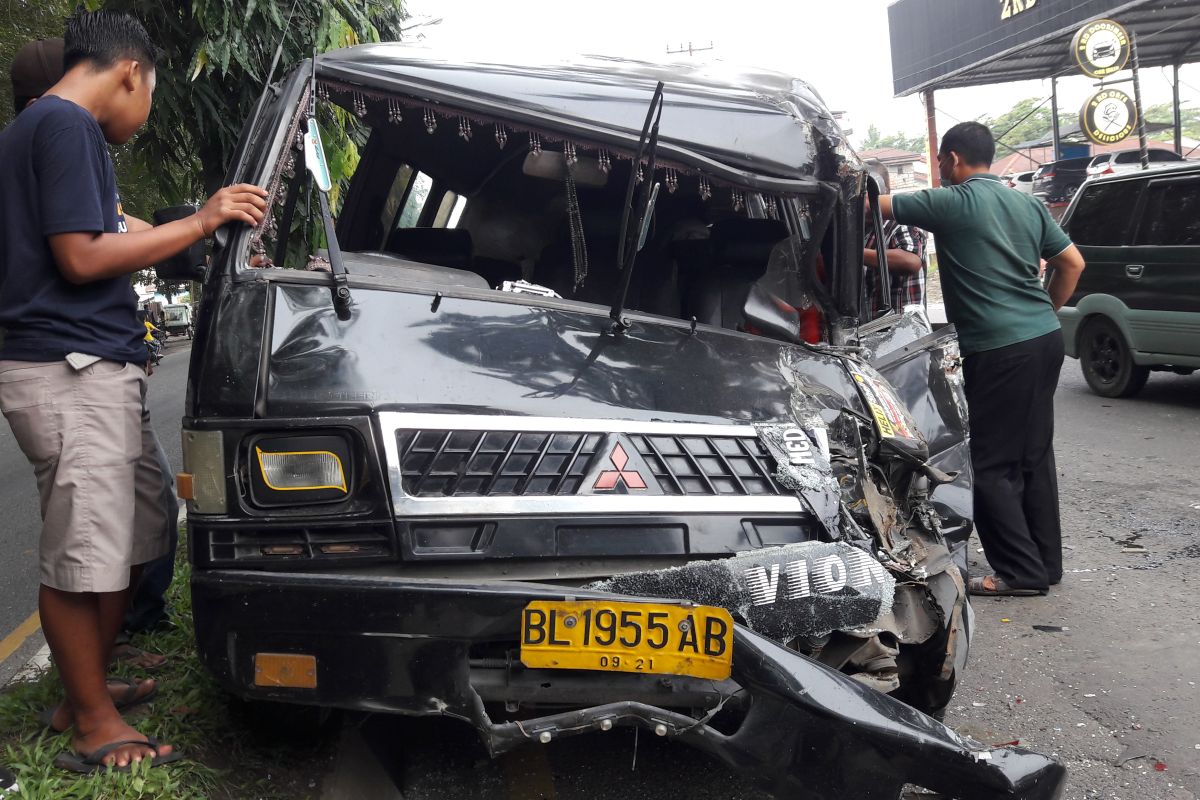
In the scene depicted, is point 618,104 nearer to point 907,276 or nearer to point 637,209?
point 637,209

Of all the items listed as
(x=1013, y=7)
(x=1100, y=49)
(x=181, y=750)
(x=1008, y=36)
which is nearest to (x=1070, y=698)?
(x=181, y=750)

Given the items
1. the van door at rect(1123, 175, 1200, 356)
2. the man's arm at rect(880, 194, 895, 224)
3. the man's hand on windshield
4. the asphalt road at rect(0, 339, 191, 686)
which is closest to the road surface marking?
the asphalt road at rect(0, 339, 191, 686)

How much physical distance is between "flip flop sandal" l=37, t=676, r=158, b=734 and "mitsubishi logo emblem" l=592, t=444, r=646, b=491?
162 centimetres

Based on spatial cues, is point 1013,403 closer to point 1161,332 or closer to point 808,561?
point 808,561

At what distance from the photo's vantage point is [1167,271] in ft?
25.4

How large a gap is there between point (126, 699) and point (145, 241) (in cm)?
137

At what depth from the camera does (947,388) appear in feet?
12.8

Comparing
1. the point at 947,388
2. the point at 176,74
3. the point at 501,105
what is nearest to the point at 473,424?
the point at 501,105

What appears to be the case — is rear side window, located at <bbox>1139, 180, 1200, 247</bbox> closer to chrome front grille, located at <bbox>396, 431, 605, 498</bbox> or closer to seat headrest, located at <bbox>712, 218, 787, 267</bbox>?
seat headrest, located at <bbox>712, 218, 787, 267</bbox>

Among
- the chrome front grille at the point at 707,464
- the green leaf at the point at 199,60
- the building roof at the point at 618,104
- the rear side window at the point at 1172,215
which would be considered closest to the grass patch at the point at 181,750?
the chrome front grille at the point at 707,464

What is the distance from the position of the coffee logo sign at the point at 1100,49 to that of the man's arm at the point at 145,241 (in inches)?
765

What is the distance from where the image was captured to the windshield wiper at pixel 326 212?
2.53 meters

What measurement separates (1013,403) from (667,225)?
1.73 meters

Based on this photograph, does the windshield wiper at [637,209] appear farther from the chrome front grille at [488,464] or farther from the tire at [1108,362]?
the tire at [1108,362]
